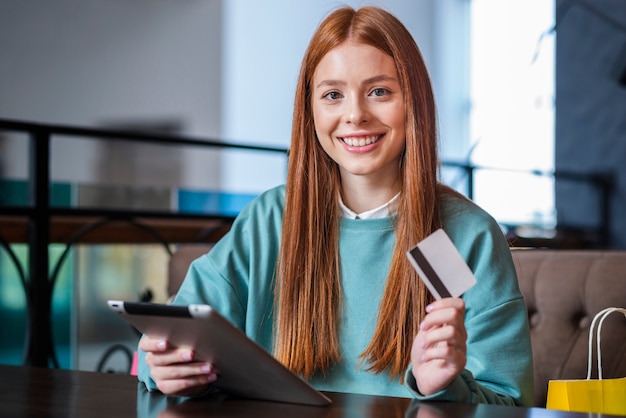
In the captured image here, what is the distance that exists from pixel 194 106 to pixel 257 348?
7017 mm

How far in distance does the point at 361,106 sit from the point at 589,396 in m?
0.48

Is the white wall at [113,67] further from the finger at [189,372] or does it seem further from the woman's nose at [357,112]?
the finger at [189,372]

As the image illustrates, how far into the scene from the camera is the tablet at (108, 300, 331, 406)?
762 millimetres

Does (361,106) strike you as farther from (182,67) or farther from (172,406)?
(182,67)

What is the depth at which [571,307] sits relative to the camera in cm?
165

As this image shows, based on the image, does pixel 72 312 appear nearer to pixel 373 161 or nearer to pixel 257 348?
pixel 373 161

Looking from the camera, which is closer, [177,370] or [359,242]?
[177,370]

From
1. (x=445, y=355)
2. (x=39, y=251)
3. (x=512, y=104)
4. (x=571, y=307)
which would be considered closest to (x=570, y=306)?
(x=571, y=307)

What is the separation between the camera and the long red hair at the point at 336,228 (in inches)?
43.9

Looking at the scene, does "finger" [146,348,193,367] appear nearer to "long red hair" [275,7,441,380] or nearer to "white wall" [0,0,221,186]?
"long red hair" [275,7,441,380]

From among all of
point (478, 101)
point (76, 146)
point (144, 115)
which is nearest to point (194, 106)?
point (144, 115)

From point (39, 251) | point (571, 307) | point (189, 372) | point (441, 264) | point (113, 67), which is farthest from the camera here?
point (113, 67)

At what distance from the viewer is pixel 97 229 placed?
287 centimetres

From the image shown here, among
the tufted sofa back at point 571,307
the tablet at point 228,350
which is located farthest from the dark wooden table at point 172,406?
the tufted sofa back at point 571,307
